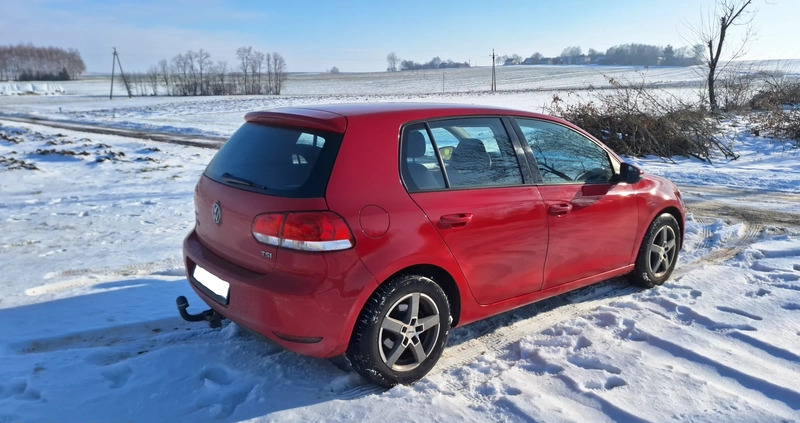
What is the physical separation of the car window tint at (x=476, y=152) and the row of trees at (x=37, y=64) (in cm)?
12437

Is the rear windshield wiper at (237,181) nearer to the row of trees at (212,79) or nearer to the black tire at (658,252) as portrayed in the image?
the black tire at (658,252)

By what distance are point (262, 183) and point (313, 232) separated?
1.69ft

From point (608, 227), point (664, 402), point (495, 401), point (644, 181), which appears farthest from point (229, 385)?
point (644, 181)

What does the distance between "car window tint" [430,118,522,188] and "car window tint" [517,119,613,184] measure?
0.24m

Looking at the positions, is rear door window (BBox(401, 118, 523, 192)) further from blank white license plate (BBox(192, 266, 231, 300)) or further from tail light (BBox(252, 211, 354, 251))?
blank white license plate (BBox(192, 266, 231, 300))

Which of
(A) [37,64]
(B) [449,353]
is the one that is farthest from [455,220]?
(A) [37,64]

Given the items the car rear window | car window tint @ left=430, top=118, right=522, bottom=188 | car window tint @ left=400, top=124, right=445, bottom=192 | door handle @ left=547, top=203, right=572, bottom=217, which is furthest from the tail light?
door handle @ left=547, top=203, right=572, bottom=217

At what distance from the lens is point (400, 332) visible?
10.2 feet

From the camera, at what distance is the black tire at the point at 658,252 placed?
Result: 4.54 m

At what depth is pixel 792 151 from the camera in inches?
508

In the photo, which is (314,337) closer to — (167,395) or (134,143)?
(167,395)

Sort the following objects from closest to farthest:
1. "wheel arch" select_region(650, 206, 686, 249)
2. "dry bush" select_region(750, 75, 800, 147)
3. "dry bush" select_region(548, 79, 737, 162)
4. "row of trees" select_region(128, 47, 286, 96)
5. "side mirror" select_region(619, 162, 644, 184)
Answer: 1. "side mirror" select_region(619, 162, 644, 184)
2. "wheel arch" select_region(650, 206, 686, 249)
3. "dry bush" select_region(548, 79, 737, 162)
4. "dry bush" select_region(750, 75, 800, 147)
5. "row of trees" select_region(128, 47, 286, 96)

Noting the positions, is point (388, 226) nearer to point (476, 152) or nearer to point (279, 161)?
point (279, 161)

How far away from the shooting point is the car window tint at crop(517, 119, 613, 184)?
3.88m
